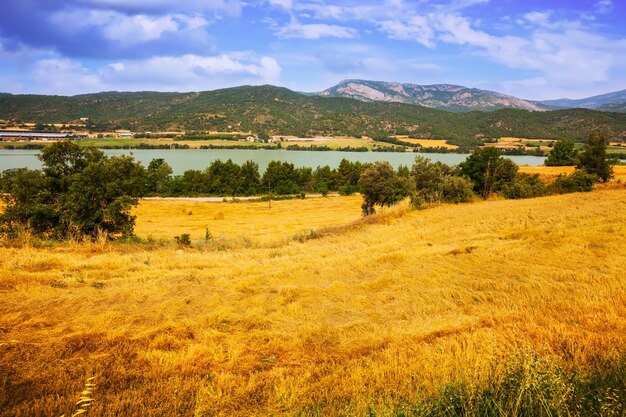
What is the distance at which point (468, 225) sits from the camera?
520 inches

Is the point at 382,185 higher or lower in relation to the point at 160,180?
higher

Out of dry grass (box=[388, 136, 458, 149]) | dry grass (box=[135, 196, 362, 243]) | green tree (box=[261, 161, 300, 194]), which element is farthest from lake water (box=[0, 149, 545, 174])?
dry grass (box=[135, 196, 362, 243])

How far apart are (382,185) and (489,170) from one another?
38.6ft

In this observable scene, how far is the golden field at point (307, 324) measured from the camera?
3420 mm

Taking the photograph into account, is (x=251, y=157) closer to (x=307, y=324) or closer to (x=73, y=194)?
A: (x=73, y=194)

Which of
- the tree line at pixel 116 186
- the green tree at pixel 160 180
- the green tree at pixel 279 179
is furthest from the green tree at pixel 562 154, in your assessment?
the green tree at pixel 160 180

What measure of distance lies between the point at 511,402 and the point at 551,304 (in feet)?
12.5

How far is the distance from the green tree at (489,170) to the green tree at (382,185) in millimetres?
7889

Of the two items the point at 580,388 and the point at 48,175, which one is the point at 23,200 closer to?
the point at 48,175

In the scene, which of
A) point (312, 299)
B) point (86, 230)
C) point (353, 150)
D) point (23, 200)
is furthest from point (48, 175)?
point (353, 150)

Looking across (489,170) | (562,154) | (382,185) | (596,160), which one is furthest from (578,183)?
(562,154)

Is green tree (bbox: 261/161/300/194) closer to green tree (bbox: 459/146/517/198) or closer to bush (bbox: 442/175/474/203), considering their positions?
green tree (bbox: 459/146/517/198)

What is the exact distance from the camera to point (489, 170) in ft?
118

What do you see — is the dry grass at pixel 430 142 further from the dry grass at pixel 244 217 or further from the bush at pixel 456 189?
the bush at pixel 456 189
